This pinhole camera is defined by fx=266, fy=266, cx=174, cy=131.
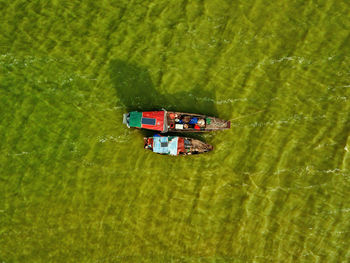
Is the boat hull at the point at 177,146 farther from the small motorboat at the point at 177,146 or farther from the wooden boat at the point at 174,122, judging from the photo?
the wooden boat at the point at 174,122

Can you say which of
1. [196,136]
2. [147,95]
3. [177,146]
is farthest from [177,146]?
[147,95]

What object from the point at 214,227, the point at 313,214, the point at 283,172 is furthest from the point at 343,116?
the point at 214,227

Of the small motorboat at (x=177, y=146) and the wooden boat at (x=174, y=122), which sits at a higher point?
the wooden boat at (x=174, y=122)

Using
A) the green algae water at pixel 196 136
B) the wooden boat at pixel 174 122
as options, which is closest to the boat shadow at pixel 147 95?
the green algae water at pixel 196 136

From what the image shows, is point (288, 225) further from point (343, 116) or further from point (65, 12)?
point (65, 12)

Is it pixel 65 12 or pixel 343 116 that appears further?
pixel 65 12

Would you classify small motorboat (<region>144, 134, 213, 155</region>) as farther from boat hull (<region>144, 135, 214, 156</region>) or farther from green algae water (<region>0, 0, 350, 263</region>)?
green algae water (<region>0, 0, 350, 263</region>)
